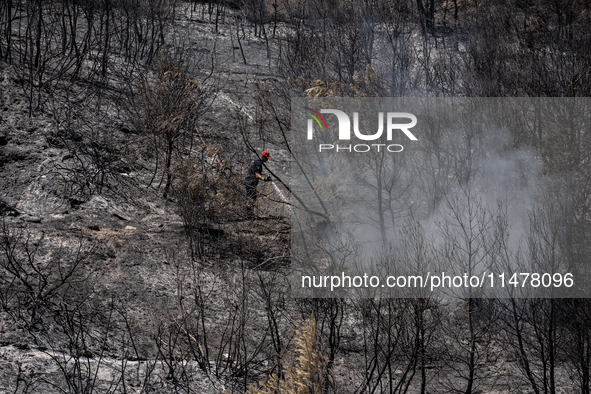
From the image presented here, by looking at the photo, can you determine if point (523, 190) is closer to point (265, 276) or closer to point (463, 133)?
point (463, 133)

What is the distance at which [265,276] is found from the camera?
1282 centimetres

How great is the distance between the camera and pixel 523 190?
17.2 meters

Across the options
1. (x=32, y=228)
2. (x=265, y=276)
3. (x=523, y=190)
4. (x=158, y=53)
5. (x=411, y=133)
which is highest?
(x=158, y=53)

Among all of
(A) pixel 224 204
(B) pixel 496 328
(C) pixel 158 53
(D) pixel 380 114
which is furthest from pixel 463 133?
(C) pixel 158 53

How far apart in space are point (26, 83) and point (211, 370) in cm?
1226

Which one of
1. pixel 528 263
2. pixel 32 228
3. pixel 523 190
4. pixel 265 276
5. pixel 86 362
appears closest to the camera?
pixel 86 362

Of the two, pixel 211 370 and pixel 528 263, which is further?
pixel 528 263

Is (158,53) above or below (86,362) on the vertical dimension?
above

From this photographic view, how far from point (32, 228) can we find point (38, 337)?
392 cm

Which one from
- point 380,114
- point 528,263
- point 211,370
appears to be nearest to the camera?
point 211,370

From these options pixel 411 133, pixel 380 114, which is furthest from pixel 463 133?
pixel 380 114

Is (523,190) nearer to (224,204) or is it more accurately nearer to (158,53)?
(224,204)

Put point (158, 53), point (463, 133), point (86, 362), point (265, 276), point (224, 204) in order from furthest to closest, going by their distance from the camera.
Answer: point (158, 53)
point (463, 133)
point (224, 204)
point (265, 276)
point (86, 362)

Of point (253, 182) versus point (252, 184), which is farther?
point (252, 184)
